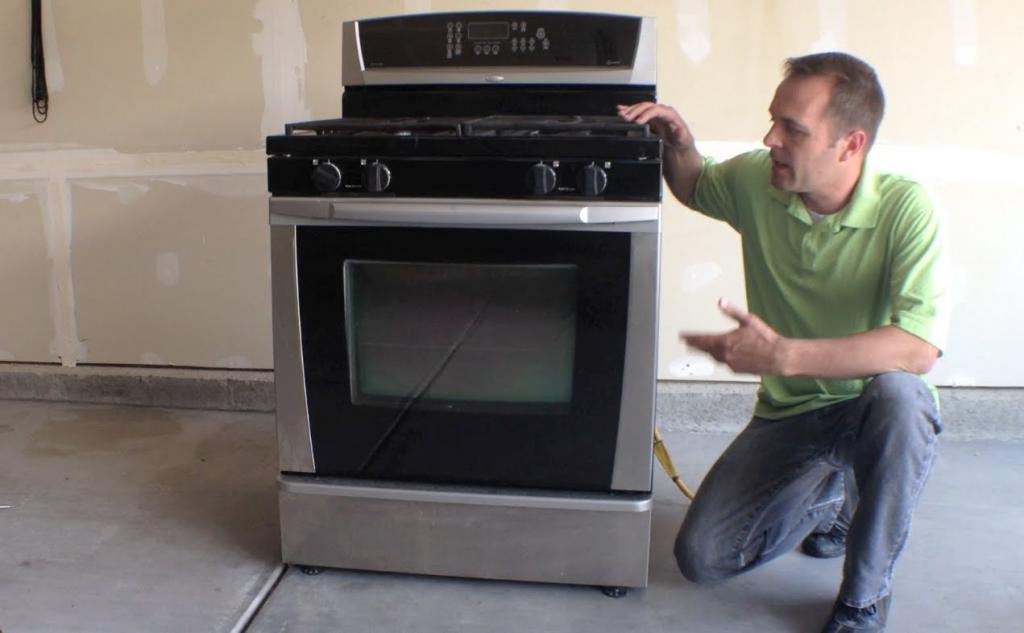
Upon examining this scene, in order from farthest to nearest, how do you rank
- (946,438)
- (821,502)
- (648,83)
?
(946,438) → (648,83) → (821,502)

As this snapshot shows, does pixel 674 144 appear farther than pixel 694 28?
No

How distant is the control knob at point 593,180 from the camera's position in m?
1.63

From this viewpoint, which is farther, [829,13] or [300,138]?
[829,13]

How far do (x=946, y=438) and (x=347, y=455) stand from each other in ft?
5.96

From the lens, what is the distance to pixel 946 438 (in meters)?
2.73

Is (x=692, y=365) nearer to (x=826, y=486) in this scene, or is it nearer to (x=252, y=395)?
(x=826, y=486)

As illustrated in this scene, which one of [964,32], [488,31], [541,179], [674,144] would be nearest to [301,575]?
[541,179]

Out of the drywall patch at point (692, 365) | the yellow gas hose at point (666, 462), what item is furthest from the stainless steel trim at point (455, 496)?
the drywall patch at point (692, 365)

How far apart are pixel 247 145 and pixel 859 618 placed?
208cm

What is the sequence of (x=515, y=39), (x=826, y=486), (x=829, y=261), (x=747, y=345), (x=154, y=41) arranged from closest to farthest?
(x=747, y=345) < (x=829, y=261) < (x=826, y=486) < (x=515, y=39) < (x=154, y=41)

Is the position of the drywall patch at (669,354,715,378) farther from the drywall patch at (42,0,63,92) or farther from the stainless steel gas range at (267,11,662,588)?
the drywall patch at (42,0,63,92)

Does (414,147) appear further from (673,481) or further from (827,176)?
(673,481)

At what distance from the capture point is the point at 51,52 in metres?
2.86

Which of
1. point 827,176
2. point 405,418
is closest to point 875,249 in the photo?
point 827,176
